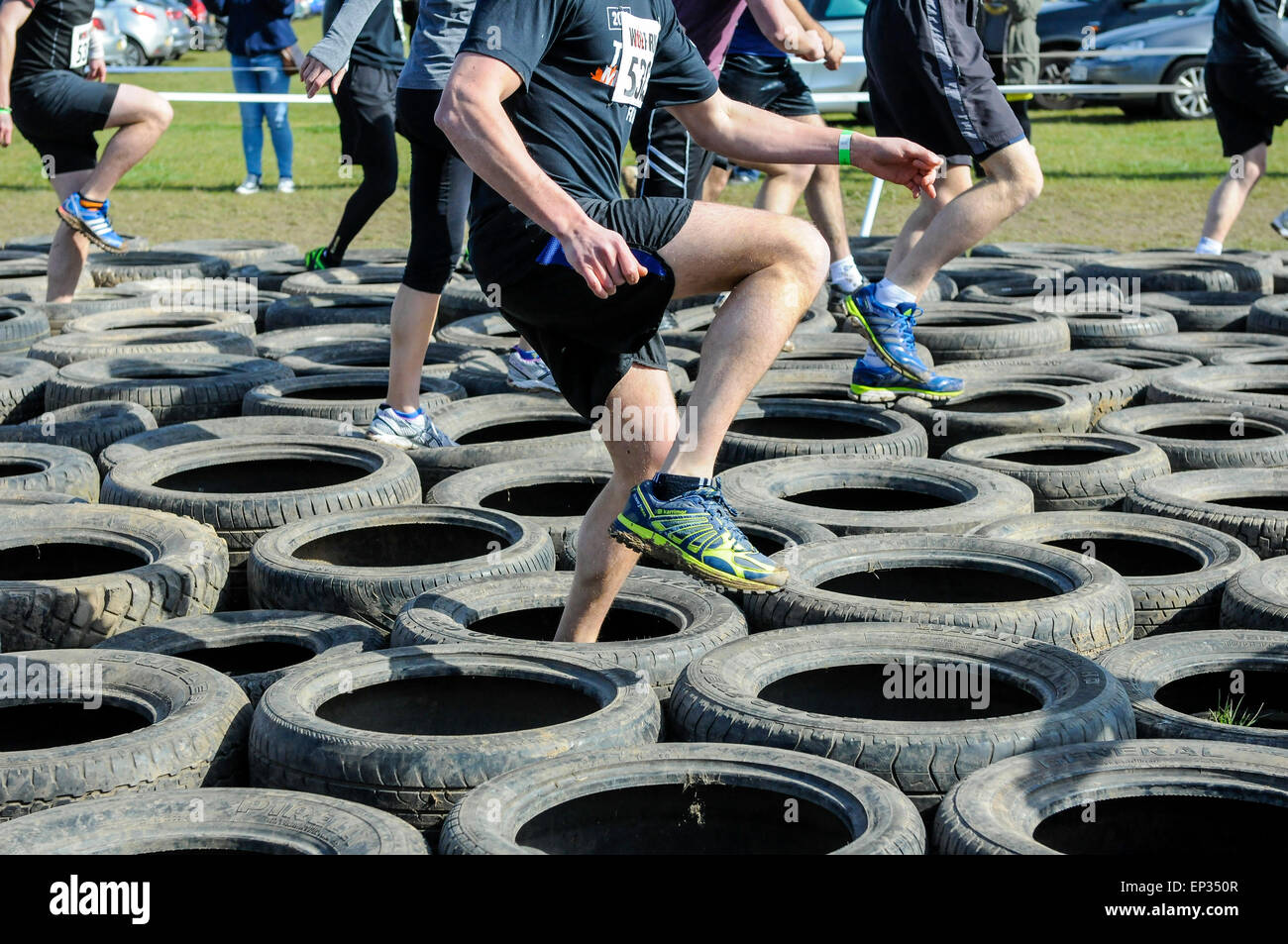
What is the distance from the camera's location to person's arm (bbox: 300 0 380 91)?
18.0 ft

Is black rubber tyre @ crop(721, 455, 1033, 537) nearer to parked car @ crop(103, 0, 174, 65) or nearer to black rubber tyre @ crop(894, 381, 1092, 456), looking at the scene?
black rubber tyre @ crop(894, 381, 1092, 456)

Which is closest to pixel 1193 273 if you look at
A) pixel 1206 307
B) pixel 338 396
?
pixel 1206 307

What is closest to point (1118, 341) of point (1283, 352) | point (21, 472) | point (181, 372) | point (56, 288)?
point (1283, 352)

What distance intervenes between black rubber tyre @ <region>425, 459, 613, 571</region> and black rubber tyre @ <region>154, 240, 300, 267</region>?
191 inches

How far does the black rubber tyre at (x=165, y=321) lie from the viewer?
749 centimetres

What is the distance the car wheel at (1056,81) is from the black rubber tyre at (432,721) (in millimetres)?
18240

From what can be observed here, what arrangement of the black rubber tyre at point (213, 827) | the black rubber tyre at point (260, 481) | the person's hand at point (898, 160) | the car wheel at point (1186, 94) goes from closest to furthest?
the black rubber tyre at point (213, 827) → the person's hand at point (898, 160) → the black rubber tyre at point (260, 481) → the car wheel at point (1186, 94)

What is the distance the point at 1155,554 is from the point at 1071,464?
1.05 m

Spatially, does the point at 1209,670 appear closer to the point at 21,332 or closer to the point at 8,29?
the point at 21,332

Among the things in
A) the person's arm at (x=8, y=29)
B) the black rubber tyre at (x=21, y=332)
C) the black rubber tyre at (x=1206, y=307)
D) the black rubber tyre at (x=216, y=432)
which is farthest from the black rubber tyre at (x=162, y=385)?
the black rubber tyre at (x=1206, y=307)

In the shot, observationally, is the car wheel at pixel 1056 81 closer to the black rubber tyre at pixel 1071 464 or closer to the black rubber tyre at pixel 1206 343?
the black rubber tyre at pixel 1206 343

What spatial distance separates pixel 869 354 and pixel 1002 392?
79 cm

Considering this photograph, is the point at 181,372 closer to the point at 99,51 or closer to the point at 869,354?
the point at 99,51

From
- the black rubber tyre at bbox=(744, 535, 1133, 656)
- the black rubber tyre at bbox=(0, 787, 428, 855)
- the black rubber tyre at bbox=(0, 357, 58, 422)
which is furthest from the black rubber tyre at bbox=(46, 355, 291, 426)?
the black rubber tyre at bbox=(0, 787, 428, 855)
